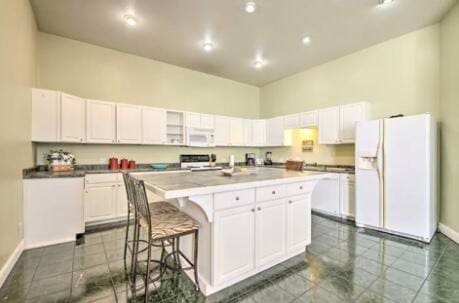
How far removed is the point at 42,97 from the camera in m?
3.30

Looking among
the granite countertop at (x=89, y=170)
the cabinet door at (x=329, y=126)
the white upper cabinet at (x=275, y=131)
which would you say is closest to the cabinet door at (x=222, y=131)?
the granite countertop at (x=89, y=170)

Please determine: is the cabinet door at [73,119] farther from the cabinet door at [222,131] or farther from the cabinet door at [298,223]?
the cabinet door at [298,223]

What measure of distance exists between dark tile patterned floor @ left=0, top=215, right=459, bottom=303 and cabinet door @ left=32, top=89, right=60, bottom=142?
5.49 feet

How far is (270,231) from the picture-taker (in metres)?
2.33

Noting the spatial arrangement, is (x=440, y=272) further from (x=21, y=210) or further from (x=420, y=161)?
(x=21, y=210)

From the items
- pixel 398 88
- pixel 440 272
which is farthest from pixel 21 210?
pixel 398 88

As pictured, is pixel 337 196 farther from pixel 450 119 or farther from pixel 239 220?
pixel 239 220

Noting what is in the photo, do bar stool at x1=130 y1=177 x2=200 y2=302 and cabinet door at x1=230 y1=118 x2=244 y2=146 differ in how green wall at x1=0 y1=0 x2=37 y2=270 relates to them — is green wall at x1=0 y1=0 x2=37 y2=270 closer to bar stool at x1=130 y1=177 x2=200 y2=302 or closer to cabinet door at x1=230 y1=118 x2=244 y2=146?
bar stool at x1=130 y1=177 x2=200 y2=302

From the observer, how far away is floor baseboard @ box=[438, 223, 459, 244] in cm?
299

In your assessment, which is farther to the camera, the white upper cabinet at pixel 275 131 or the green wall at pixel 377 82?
the white upper cabinet at pixel 275 131

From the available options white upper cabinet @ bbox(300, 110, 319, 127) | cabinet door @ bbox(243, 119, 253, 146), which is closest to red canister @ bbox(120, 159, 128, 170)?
cabinet door @ bbox(243, 119, 253, 146)

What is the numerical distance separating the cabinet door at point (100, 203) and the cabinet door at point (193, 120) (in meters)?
2.04

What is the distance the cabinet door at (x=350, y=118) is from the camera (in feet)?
13.4

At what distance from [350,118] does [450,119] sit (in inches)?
54.1
